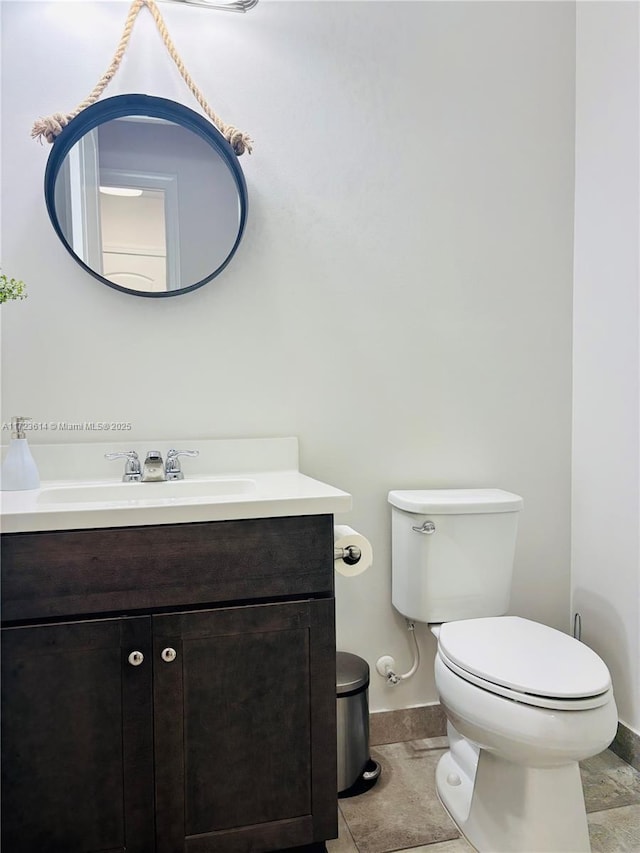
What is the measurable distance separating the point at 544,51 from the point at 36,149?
5.37ft

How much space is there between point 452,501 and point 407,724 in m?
0.74

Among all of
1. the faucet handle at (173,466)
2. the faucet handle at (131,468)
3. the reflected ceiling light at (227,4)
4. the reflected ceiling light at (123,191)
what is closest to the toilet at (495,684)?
the faucet handle at (173,466)

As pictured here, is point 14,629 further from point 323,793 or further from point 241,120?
point 241,120

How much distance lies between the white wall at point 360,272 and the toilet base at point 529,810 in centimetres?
51

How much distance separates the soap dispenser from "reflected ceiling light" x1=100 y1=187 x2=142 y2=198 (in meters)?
0.66

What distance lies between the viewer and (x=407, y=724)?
1.90m

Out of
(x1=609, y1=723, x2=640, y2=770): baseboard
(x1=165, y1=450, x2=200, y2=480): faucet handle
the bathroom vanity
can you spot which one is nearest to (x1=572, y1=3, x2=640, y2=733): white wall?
(x1=609, y1=723, x2=640, y2=770): baseboard

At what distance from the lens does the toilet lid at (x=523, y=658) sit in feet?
4.18

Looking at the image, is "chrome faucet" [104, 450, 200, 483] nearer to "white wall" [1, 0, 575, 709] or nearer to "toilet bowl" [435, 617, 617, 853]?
"white wall" [1, 0, 575, 709]

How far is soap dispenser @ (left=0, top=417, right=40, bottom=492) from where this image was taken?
1.42 metres

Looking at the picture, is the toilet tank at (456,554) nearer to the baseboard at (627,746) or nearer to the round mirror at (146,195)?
the baseboard at (627,746)

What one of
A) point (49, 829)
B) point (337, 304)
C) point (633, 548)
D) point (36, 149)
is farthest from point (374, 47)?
point (49, 829)

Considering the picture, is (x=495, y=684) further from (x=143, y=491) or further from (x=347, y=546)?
(x=143, y=491)

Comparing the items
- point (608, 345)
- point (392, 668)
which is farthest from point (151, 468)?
point (608, 345)
